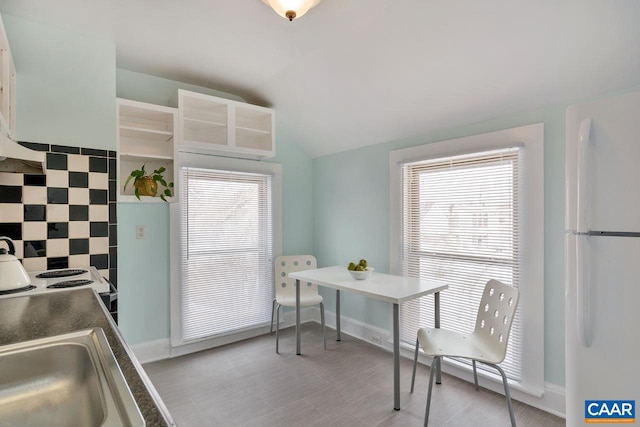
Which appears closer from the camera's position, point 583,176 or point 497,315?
point 583,176

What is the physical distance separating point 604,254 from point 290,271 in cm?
267

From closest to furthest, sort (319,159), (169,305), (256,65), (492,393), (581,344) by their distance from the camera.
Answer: (581,344) → (492,393) → (256,65) → (169,305) → (319,159)

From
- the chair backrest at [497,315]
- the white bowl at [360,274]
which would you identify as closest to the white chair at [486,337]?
the chair backrest at [497,315]

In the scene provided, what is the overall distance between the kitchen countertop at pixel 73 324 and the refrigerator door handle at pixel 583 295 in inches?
60.6

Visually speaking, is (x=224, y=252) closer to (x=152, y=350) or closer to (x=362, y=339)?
(x=152, y=350)

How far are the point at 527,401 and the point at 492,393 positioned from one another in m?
0.21

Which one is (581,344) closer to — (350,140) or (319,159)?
(350,140)

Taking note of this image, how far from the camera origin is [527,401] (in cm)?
216

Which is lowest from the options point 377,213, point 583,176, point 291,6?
point 377,213

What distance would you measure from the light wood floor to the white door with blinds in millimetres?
336

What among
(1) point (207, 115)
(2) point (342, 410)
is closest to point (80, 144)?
(1) point (207, 115)

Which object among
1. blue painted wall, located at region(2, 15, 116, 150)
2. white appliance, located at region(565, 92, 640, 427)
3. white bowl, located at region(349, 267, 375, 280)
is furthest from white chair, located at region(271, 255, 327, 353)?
white appliance, located at region(565, 92, 640, 427)

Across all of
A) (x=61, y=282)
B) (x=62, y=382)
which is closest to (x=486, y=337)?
(x=62, y=382)

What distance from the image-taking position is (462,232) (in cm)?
A: 253
